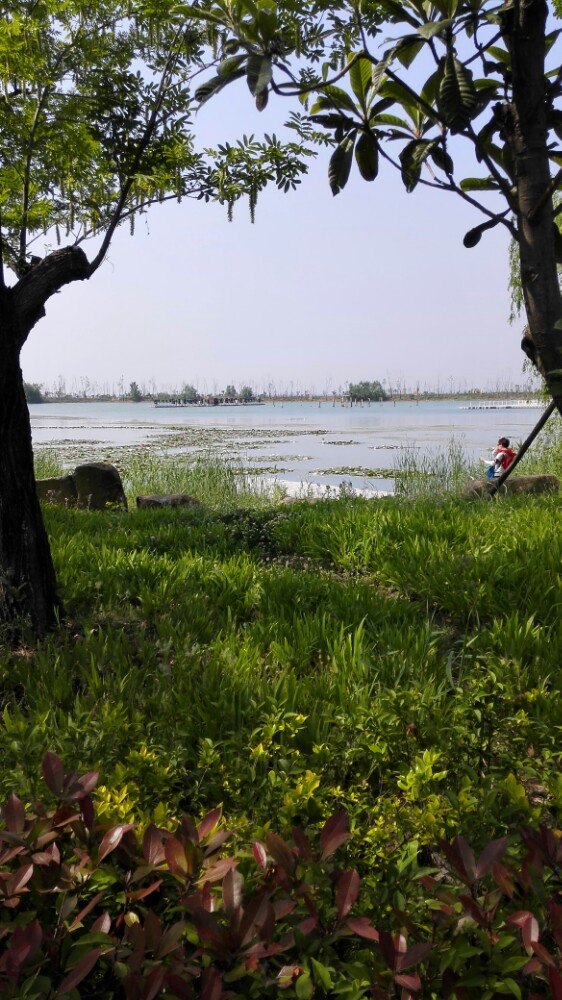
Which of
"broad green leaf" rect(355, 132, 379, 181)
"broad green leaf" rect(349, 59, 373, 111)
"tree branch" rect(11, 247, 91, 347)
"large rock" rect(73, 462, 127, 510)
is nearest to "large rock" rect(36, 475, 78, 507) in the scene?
"large rock" rect(73, 462, 127, 510)

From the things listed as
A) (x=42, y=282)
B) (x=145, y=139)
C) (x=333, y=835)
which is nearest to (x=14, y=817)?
(x=333, y=835)

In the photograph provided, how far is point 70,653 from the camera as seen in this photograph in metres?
3.28

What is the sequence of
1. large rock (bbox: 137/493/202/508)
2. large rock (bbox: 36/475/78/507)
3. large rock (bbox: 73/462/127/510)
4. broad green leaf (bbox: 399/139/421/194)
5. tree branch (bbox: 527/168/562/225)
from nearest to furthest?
tree branch (bbox: 527/168/562/225) < broad green leaf (bbox: 399/139/421/194) < large rock (bbox: 137/493/202/508) < large rock (bbox: 73/462/127/510) < large rock (bbox: 36/475/78/507)

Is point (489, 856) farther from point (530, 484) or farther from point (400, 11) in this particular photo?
point (530, 484)

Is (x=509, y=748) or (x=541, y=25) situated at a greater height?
(x=541, y=25)

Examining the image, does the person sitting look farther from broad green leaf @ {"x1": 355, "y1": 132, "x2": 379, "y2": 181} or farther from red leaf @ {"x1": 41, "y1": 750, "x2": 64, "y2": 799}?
red leaf @ {"x1": 41, "y1": 750, "x2": 64, "y2": 799}

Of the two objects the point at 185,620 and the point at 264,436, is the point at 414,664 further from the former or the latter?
the point at 264,436

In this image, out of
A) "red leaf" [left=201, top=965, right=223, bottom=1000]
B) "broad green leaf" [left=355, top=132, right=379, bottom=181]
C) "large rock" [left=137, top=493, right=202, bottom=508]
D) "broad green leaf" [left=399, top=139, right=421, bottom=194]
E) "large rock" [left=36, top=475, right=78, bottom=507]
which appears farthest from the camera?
"large rock" [left=36, top=475, right=78, bottom=507]

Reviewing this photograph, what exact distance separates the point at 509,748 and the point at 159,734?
1.27 metres

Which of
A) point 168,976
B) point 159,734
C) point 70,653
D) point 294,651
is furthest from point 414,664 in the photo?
point 168,976

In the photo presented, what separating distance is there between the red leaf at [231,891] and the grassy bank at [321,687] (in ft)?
1.32

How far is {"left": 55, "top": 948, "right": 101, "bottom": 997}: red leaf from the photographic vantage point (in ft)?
4.02

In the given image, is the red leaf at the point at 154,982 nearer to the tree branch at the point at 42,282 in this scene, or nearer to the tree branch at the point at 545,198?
the tree branch at the point at 545,198

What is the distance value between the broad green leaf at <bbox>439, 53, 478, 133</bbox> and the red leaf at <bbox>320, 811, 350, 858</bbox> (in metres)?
1.95
